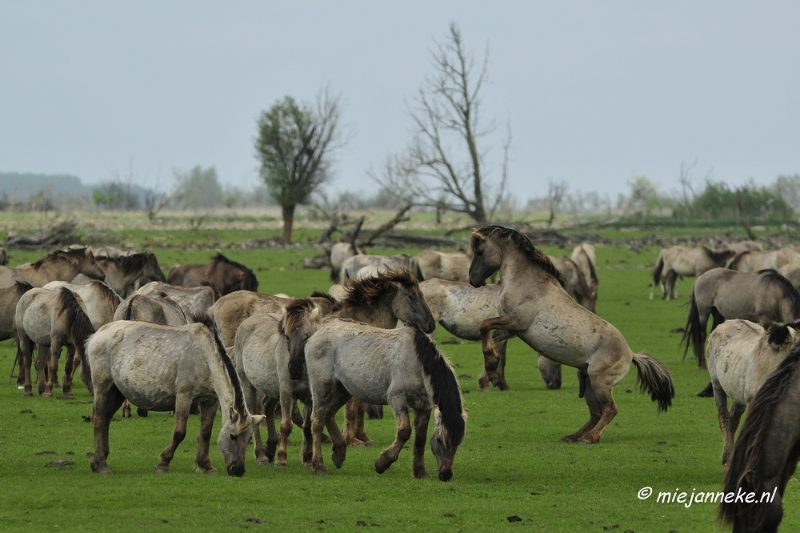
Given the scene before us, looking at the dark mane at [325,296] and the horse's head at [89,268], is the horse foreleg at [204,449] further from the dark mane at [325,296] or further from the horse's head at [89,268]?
the horse's head at [89,268]

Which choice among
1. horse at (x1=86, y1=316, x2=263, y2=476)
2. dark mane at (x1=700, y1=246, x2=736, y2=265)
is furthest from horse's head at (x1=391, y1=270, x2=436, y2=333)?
dark mane at (x1=700, y1=246, x2=736, y2=265)

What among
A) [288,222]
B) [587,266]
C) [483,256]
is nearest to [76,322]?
[483,256]

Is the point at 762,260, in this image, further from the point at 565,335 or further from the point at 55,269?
the point at 55,269

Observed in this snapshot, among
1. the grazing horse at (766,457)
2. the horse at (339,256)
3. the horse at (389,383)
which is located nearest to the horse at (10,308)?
the horse at (389,383)

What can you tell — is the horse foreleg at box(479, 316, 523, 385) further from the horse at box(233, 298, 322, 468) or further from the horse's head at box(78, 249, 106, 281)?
the horse's head at box(78, 249, 106, 281)

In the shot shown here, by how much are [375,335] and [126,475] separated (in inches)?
108

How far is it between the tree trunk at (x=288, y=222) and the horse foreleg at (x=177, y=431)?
46586mm

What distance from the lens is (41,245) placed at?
46594 millimetres

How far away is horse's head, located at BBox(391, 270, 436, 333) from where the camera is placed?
11.8 meters

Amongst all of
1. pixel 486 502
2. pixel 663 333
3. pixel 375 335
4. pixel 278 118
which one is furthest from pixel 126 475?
pixel 278 118

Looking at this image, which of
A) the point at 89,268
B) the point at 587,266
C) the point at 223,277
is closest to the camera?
the point at 89,268

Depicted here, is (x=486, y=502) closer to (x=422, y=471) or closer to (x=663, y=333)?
(x=422, y=471)

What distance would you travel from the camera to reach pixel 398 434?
9.88 metres

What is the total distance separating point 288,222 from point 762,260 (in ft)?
120
